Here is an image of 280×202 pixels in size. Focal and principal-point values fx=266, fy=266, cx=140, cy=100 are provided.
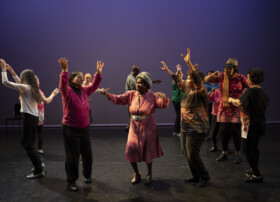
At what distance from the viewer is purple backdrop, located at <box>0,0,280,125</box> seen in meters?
7.58

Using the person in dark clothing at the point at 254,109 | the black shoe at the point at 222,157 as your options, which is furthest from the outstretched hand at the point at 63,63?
the black shoe at the point at 222,157

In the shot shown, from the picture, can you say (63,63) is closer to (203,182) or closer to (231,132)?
(203,182)

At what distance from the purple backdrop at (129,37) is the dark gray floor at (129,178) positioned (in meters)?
3.06

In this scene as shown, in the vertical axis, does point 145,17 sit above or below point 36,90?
above

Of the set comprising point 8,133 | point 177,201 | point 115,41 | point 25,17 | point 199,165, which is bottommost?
point 8,133

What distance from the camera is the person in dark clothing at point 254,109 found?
119 inches

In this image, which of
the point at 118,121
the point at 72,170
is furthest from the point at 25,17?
the point at 72,170

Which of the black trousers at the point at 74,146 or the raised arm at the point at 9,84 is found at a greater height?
the raised arm at the point at 9,84

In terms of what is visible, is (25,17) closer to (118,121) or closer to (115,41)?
(115,41)

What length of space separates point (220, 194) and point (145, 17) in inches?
231

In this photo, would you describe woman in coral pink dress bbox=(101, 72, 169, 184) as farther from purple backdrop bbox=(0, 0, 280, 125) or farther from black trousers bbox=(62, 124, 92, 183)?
purple backdrop bbox=(0, 0, 280, 125)

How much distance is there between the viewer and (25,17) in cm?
753

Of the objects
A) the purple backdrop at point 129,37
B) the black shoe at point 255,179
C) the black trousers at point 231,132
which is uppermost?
the purple backdrop at point 129,37

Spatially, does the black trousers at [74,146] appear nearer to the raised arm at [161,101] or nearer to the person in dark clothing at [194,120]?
the raised arm at [161,101]
